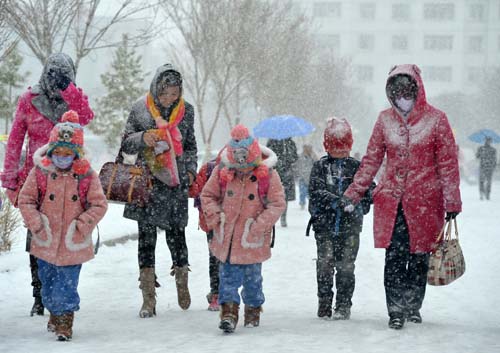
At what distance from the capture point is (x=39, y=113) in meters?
6.90

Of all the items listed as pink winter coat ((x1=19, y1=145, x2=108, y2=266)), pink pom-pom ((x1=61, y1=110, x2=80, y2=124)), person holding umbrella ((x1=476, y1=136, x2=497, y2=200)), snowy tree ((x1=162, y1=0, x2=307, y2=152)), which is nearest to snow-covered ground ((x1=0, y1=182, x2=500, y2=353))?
pink winter coat ((x1=19, y1=145, x2=108, y2=266))

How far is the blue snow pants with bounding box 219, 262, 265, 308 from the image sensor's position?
6.42 meters

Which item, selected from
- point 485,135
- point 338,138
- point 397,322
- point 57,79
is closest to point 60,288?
point 57,79

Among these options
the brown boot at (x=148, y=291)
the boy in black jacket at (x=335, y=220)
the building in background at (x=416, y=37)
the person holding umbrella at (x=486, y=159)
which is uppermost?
the building in background at (x=416, y=37)

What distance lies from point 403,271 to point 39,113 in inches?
121

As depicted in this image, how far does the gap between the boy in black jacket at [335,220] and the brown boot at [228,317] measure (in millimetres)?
1004

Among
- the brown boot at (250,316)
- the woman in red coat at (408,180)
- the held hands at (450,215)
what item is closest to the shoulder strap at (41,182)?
the brown boot at (250,316)

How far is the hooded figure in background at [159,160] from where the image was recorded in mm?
7094

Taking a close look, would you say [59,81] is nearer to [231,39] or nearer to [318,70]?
[231,39]

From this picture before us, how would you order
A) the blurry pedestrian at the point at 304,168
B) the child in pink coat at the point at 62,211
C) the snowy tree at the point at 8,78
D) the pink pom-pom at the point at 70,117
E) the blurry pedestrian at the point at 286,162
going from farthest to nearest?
the snowy tree at the point at 8,78 < the blurry pedestrian at the point at 304,168 < the blurry pedestrian at the point at 286,162 < the pink pom-pom at the point at 70,117 < the child in pink coat at the point at 62,211

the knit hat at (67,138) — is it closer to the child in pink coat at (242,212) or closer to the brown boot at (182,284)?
the child in pink coat at (242,212)

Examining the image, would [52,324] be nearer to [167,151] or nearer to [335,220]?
[167,151]

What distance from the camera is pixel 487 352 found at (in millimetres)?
5523

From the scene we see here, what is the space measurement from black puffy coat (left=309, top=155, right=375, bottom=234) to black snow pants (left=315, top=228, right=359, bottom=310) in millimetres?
77
